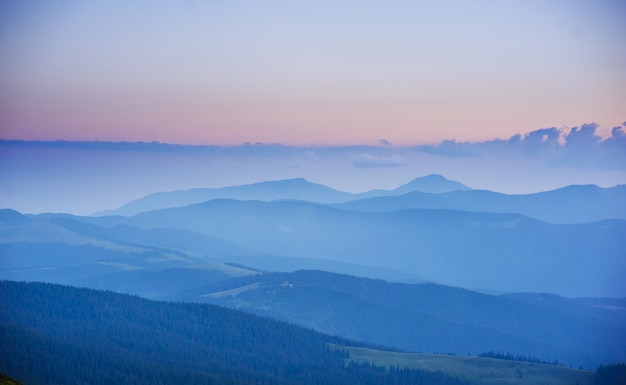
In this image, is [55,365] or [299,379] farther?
[299,379]

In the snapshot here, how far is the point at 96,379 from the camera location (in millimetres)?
163250

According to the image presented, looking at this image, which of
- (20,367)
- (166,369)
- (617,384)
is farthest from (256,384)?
(617,384)

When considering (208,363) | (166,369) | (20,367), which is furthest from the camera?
(208,363)

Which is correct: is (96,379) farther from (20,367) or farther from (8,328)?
(8,328)

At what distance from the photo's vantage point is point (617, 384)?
652ft

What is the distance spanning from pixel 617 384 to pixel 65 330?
125 m

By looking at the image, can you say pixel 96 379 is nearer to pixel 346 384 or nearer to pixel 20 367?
pixel 20 367

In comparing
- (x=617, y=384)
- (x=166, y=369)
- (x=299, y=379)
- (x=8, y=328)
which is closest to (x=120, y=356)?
(x=166, y=369)

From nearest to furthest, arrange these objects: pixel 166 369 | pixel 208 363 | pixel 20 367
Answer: pixel 20 367, pixel 166 369, pixel 208 363

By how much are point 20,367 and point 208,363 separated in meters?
45.1

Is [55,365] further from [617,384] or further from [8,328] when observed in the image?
[617,384]

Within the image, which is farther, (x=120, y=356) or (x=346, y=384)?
(x=346, y=384)

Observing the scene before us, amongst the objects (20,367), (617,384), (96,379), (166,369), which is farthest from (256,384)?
(617,384)

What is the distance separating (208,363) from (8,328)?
42.6 metres
